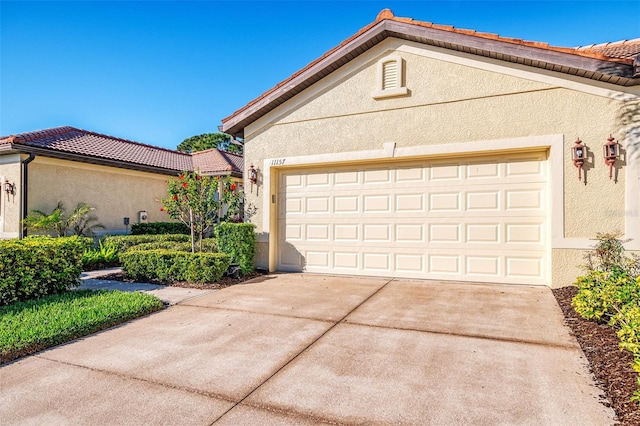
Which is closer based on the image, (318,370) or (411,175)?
(318,370)

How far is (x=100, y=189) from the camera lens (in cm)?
1306

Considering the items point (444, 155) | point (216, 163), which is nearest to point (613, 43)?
point (444, 155)

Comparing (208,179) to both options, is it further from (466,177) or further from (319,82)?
(466,177)

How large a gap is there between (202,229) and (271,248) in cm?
186

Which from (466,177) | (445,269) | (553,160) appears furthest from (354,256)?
(553,160)

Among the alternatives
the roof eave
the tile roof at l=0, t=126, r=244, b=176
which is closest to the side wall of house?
the roof eave

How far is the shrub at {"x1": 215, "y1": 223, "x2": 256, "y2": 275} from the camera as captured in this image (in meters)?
8.16

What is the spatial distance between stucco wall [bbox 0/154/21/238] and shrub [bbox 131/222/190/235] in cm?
351

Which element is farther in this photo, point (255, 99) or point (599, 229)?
point (255, 99)

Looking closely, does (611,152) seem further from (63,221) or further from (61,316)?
(63,221)

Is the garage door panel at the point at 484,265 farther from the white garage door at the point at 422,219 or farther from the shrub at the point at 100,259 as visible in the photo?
the shrub at the point at 100,259

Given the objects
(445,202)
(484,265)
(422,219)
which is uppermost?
(445,202)

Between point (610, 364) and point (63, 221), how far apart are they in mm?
13670

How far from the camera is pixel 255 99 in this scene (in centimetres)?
871
